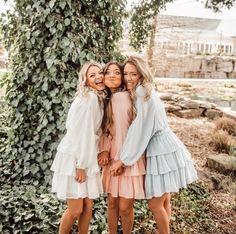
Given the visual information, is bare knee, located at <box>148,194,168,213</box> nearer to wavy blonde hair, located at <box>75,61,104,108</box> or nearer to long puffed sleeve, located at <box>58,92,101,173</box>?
long puffed sleeve, located at <box>58,92,101,173</box>

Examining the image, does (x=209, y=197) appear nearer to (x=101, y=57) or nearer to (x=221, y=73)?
(x=101, y=57)

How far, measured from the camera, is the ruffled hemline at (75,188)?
2.95 meters

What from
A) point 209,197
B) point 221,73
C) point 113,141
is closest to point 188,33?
point 221,73

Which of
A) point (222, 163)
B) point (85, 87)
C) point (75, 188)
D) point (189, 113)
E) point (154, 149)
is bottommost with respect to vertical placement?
point (222, 163)

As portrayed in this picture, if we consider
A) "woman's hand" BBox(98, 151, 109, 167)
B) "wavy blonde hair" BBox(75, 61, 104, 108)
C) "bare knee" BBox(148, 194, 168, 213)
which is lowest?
"bare knee" BBox(148, 194, 168, 213)

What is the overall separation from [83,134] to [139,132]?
441mm

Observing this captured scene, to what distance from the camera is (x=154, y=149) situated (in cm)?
298

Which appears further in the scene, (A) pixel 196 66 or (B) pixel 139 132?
(A) pixel 196 66

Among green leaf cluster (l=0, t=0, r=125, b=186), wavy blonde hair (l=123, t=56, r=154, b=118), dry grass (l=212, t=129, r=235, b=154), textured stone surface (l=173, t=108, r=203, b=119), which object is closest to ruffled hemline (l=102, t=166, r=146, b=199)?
wavy blonde hair (l=123, t=56, r=154, b=118)

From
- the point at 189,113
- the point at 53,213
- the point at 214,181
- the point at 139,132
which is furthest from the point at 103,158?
the point at 189,113

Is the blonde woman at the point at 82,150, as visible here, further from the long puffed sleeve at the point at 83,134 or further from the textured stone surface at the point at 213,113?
the textured stone surface at the point at 213,113

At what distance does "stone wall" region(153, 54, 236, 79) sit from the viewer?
23484mm

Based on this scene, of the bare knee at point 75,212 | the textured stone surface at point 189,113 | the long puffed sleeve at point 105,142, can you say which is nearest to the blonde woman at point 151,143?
the long puffed sleeve at point 105,142

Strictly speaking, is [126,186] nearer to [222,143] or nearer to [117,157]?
[117,157]
